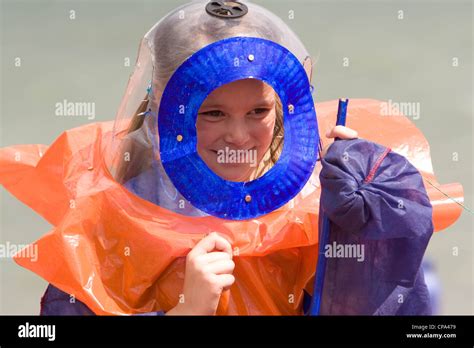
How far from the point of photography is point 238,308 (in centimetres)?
211

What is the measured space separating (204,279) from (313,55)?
88.6 inches

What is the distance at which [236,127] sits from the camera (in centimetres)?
204

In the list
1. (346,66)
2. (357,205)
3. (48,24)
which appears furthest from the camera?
(48,24)

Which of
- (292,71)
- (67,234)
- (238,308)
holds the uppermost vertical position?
(292,71)

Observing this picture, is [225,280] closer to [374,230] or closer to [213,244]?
[213,244]

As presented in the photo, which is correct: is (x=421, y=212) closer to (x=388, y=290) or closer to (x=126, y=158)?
(x=388, y=290)

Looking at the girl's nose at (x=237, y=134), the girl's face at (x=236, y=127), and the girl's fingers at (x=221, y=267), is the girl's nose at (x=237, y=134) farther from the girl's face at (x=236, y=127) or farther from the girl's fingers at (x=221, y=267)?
the girl's fingers at (x=221, y=267)

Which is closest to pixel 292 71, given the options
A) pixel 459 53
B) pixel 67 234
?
pixel 67 234

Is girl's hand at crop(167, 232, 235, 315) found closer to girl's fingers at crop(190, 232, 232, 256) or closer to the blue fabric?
girl's fingers at crop(190, 232, 232, 256)

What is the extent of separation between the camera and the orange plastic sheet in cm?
206

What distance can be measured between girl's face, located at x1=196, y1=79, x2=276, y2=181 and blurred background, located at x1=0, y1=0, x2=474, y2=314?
146cm

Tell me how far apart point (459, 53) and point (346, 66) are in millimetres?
547

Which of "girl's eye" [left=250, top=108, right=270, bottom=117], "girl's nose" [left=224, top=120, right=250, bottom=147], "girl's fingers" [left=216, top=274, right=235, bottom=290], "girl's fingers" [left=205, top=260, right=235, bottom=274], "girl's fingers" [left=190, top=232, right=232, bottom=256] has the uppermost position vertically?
"girl's eye" [left=250, top=108, right=270, bottom=117]

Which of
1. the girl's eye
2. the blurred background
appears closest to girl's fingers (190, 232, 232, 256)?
the girl's eye
